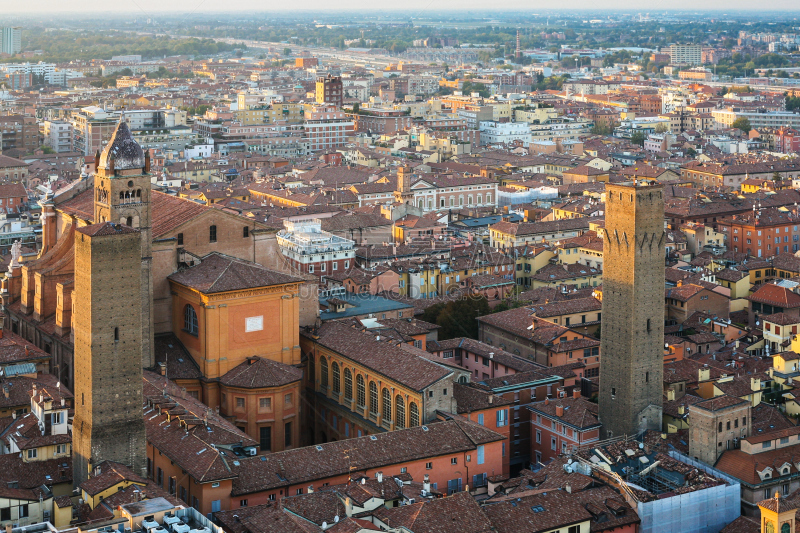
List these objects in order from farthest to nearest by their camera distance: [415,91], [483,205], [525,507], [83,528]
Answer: [415,91] → [483,205] → [525,507] → [83,528]

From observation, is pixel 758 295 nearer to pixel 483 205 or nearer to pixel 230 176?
pixel 483 205

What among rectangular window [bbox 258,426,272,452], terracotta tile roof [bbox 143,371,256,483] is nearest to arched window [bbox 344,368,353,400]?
rectangular window [bbox 258,426,272,452]

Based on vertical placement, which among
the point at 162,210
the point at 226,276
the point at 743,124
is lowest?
the point at 226,276

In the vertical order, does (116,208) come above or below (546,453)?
above

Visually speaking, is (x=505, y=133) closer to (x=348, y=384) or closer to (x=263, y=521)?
(x=348, y=384)

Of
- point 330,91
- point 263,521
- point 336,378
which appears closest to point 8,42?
point 330,91

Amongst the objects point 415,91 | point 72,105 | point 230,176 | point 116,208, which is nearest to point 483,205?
point 230,176

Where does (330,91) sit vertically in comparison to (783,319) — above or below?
above
